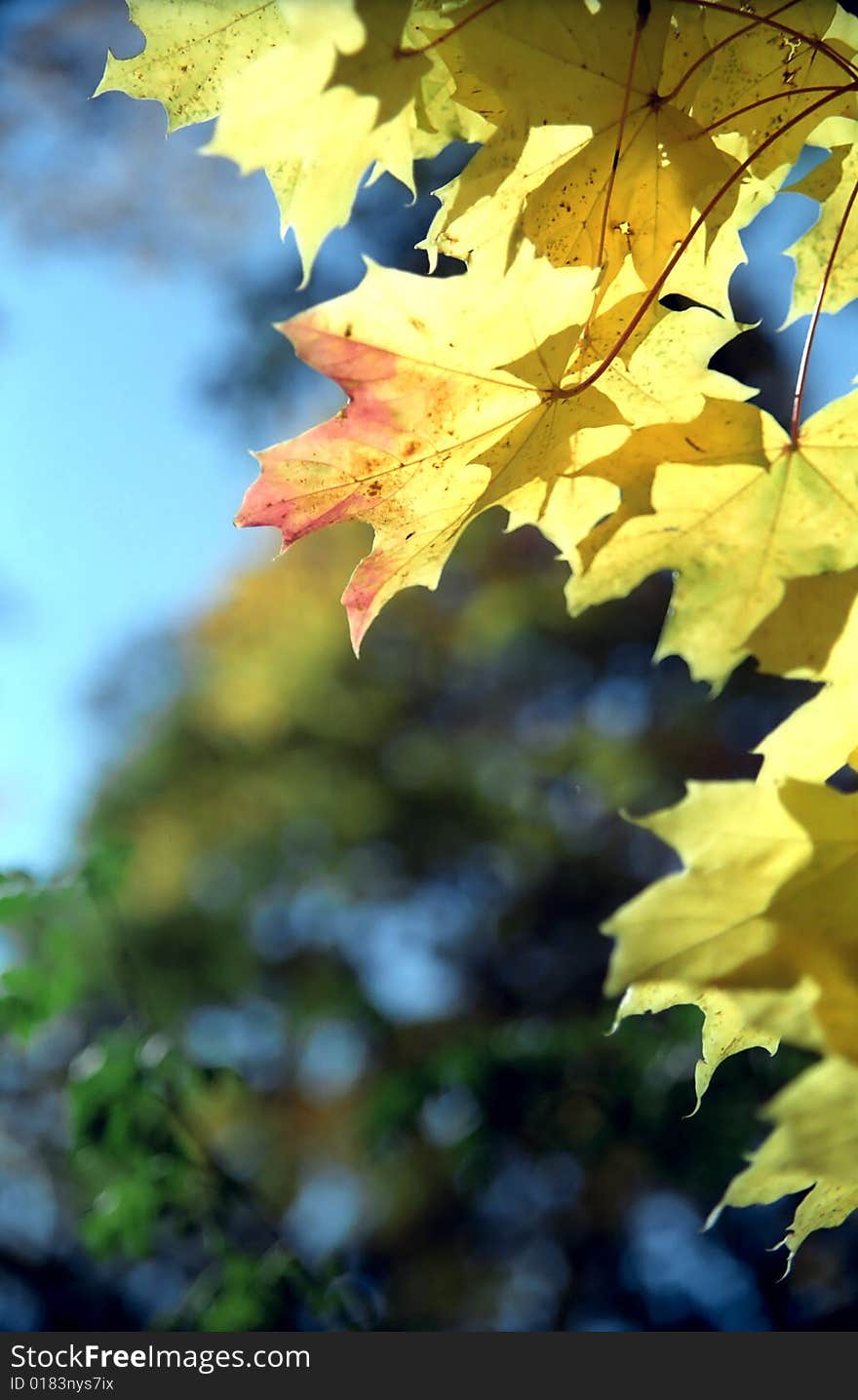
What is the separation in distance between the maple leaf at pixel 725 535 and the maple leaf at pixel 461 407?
0.02 metres

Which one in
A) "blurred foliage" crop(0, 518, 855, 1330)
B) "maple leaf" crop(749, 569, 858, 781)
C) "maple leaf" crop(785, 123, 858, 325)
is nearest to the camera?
"maple leaf" crop(749, 569, 858, 781)

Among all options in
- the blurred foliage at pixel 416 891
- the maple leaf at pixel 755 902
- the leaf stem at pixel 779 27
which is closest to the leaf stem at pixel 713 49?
the leaf stem at pixel 779 27

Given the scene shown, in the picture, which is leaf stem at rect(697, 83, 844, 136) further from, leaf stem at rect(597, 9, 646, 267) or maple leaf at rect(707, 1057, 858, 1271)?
maple leaf at rect(707, 1057, 858, 1271)

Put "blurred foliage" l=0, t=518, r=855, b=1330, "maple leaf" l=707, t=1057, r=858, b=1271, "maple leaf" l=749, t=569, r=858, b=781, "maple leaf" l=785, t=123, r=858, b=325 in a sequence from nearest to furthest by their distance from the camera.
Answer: "maple leaf" l=707, t=1057, r=858, b=1271
"maple leaf" l=749, t=569, r=858, b=781
"maple leaf" l=785, t=123, r=858, b=325
"blurred foliage" l=0, t=518, r=855, b=1330

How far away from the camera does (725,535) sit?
42 centimetres

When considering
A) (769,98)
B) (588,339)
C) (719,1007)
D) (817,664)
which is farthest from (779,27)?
(719,1007)

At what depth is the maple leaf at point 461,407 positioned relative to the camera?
0.42 metres

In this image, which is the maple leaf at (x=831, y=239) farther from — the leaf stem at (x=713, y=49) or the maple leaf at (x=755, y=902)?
the maple leaf at (x=755, y=902)

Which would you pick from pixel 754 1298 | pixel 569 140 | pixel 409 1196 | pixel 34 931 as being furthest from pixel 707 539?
pixel 409 1196

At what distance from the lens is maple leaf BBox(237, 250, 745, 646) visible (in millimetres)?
419

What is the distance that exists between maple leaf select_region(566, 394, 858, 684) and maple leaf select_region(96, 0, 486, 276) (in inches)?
5.5

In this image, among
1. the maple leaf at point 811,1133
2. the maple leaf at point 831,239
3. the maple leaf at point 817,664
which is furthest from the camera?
the maple leaf at point 831,239

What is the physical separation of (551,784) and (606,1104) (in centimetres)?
306

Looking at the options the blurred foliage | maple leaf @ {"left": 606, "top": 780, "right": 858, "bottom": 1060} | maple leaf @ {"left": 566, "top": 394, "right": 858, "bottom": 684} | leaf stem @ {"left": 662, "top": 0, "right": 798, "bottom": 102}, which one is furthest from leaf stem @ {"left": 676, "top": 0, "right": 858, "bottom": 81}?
the blurred foliage
